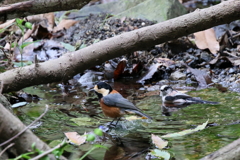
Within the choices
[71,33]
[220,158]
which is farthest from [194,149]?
[71,33]

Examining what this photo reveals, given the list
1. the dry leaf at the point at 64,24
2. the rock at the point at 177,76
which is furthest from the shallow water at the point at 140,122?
the dry leaf at the point at 64,24

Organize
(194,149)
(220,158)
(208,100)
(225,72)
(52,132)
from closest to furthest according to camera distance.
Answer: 1. (220,158)
2. (194,149)
3. (52,132)
4. (208,100)
5. (225,72)

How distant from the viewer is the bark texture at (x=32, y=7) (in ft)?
13.7

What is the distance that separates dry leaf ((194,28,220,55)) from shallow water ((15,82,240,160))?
162 cm

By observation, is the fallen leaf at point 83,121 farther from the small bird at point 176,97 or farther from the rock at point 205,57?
the rock at point 205,57

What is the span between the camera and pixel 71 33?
801cm

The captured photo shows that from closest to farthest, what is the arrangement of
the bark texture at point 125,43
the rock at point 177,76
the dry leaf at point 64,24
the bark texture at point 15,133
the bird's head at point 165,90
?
1. the bark texture at point 15,133
2. the bark texture at point 125,43
3. the bird's head at point 165,90
4. the rock at point 177,76
5. the dry leaf at point 64,24

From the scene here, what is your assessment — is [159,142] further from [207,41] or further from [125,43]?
[207,41]

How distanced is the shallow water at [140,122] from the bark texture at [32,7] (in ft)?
3.74

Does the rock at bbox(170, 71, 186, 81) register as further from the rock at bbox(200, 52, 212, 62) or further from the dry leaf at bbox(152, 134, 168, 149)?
the dry leaf at bbox(152, 134, 168, 149)

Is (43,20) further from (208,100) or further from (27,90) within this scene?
(208,100)

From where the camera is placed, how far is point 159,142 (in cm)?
313

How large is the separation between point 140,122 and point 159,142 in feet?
2.85

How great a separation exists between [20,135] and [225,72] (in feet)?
15.5
